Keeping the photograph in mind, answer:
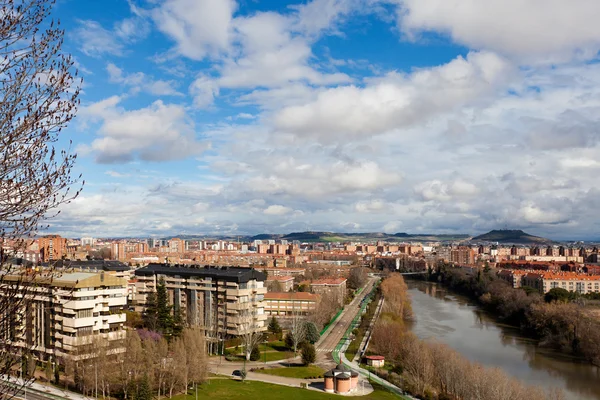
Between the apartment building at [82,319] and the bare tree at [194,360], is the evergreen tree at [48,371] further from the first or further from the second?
the bare tree at [194,360]

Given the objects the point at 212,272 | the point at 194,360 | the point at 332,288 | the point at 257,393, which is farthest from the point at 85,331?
the point at 332,288

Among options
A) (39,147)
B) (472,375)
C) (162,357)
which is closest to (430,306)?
(472,375)

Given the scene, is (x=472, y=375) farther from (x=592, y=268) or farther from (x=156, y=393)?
(x=592, y=268)

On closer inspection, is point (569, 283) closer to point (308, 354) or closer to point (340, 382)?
point (308, 354)

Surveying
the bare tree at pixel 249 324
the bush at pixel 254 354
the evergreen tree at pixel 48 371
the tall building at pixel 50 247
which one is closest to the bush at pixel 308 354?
the bush at pixel 254 354

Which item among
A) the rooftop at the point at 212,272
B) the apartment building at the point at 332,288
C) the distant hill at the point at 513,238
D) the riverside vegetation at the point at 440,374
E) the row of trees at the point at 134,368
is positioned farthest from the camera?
the distant hill at the point at 513,238

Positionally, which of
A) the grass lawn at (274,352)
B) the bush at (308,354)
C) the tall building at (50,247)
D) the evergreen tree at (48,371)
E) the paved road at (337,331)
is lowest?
the paved road at (337,331)
